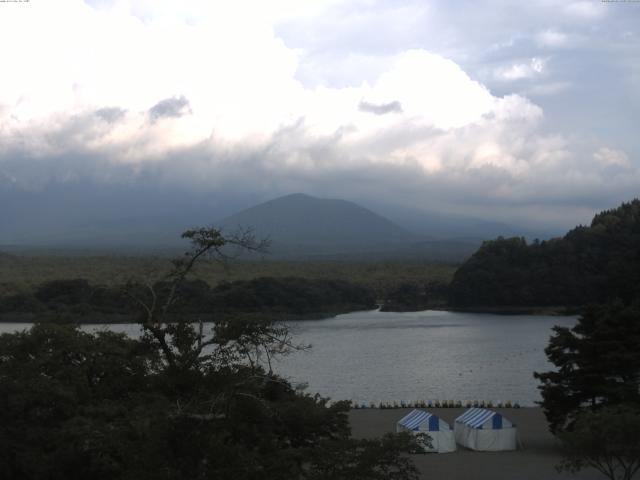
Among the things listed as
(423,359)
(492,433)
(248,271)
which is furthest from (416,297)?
(492,433)

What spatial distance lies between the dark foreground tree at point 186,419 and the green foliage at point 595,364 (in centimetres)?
744

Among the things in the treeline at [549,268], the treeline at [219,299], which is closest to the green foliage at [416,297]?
the treeline at [549,268]

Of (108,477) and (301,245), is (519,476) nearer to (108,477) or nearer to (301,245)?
(108,477)

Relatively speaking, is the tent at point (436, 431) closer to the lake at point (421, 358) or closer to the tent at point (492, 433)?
the tent at point (492, 433)

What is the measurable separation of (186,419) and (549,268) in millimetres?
64096

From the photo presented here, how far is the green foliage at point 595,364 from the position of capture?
18078 mm

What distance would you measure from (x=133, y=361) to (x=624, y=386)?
33.5 feet

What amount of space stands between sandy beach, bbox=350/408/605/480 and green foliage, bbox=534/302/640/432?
35.4 inches

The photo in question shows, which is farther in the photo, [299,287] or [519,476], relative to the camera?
[299,287]

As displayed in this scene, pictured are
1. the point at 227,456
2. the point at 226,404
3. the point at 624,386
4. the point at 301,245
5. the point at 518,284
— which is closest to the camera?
the point at 227,456

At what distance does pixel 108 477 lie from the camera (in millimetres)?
10891

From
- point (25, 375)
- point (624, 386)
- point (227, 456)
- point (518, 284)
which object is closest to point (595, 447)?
point (624, 386)

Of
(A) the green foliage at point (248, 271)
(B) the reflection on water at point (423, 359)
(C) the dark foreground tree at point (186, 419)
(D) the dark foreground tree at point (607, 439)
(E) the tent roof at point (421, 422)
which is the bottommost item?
(B) the reflection on water at point (423, 359)

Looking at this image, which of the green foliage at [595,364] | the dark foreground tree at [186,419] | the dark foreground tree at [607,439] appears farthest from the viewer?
the green foliage at [595,364]
